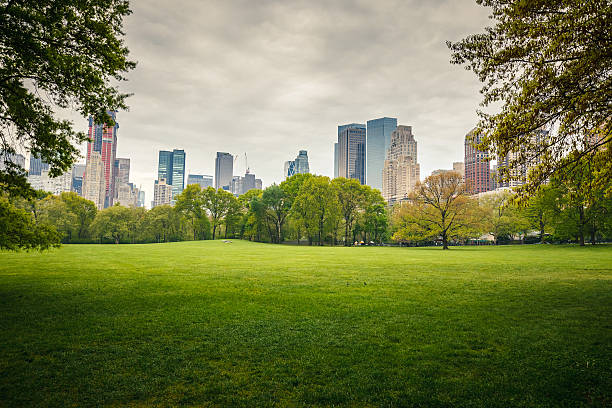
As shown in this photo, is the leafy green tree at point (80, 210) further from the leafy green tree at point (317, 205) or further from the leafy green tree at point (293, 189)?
the leafy green tree at point (317, 205)

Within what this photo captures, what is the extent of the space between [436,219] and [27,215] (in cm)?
5126

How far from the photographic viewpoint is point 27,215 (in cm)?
1098

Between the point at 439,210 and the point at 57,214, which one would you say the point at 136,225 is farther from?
the point at 439,210

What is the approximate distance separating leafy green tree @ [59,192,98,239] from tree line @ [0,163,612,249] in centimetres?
20

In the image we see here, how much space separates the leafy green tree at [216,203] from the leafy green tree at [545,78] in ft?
243

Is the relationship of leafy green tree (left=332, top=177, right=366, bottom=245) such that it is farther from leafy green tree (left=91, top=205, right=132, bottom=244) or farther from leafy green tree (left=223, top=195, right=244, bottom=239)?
leafy green tree (left=91, top=205, right=132, bottom=244)

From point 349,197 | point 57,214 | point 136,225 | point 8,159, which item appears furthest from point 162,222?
point 8,159

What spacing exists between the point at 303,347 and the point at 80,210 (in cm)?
8316

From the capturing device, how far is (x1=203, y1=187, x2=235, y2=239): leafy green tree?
79250 millimetres

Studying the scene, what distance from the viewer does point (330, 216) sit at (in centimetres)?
6662

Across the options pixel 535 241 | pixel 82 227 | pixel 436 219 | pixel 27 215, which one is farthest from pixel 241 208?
pixel 27 215

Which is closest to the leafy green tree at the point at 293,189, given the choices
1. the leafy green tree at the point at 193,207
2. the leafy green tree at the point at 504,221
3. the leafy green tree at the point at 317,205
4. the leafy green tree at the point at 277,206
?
the leafy green tree at the point at 277,206

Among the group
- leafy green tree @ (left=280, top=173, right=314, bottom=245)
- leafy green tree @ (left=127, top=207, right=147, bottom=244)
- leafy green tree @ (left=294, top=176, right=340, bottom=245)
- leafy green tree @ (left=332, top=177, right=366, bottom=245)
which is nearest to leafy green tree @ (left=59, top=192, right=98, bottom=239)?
leafy green tree @ (left=127, top=207, right=147, bottom=244)

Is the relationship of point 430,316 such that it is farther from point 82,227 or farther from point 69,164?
point 82,227
